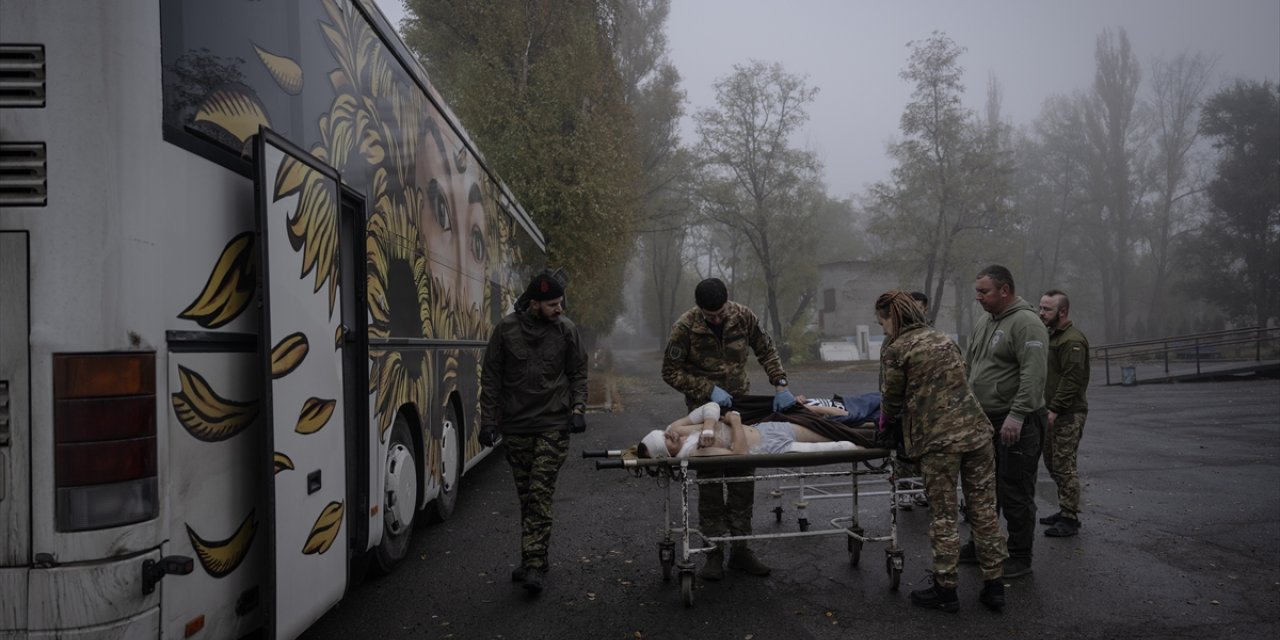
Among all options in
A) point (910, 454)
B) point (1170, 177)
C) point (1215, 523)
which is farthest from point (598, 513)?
point (1170, 177)

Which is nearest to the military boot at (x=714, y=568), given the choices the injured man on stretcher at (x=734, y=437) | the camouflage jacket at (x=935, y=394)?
the injured man on stretcher at (x=734, y=437)

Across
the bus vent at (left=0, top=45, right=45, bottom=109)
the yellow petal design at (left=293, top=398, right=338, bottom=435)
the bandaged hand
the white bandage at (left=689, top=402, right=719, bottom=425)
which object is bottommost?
the bandaged hand

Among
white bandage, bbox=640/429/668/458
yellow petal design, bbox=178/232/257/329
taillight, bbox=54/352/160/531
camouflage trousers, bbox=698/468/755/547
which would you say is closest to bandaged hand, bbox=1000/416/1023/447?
camouflage trousers, bbox=698/468/755/547

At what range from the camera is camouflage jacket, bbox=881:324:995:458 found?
450cm

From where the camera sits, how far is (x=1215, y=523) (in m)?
6.52

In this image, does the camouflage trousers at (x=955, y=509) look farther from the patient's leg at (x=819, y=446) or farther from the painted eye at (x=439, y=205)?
the painted eye at (x=439, y=205)

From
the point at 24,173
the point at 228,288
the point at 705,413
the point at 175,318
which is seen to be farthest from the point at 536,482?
the point at 24,173

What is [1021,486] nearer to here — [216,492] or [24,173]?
[216,492]

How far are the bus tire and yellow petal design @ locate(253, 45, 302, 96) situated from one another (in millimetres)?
3341

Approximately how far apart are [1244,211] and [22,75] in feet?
149

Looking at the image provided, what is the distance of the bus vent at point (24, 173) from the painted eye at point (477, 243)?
5.62m

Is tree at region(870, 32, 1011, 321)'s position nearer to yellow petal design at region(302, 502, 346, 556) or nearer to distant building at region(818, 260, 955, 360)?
distant building at region(818, 260, 955, 360)

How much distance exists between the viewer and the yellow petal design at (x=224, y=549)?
278cm

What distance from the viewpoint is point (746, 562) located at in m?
5.38
